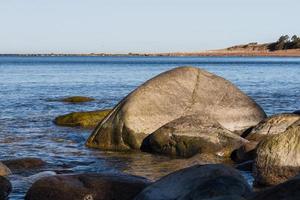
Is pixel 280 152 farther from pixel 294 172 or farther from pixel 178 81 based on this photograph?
pixel 178 81

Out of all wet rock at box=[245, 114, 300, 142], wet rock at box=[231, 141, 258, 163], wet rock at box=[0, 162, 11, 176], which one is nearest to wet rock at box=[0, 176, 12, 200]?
wet rock at box=[0, 162, 11, 176]

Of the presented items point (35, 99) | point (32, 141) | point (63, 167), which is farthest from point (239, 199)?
point (35, 99)

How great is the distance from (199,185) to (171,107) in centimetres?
911

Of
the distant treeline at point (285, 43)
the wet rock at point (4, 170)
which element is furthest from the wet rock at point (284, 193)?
the distant treeline at point (285, 43)

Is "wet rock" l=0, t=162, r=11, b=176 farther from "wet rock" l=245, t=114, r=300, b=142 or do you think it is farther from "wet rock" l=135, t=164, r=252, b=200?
"wet rock" l=245, t=114, r=300, b=142

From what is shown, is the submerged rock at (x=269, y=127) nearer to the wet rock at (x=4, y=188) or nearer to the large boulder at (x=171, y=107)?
the large boulder at (x=171, y=107)

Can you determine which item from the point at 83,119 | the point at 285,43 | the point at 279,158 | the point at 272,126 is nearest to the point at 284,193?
the point at 279,158

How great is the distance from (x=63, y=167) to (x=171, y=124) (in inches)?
118

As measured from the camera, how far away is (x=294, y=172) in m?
11.3

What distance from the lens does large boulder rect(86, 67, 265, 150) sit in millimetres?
17047

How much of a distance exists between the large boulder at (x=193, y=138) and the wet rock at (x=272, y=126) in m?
0.69

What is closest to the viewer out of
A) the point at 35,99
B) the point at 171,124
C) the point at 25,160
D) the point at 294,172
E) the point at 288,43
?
the point at 294,172

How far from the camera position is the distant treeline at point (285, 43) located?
15775cm

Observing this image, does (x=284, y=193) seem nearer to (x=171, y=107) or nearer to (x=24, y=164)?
(x=24, y=164)
